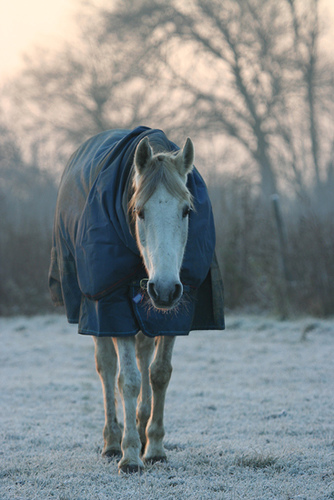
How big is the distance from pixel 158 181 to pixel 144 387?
168 cm

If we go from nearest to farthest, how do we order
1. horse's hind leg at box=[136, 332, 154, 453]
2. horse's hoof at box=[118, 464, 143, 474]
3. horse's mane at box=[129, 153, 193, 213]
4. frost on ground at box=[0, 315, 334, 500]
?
1. frost on ground at box=[0, 315, 334, 500]
2. horse's mane at box=[129, 153, 193, 213]
3. horse's hoof at box=[118, 464, 143, 474]
4. horse's hind leg at box=[136, 332, 154, 453]

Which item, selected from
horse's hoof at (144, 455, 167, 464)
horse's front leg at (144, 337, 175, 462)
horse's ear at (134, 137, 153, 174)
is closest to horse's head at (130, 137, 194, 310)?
horse's ear at (134, 137, 153, 174)

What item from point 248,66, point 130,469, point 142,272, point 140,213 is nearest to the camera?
point 140,213

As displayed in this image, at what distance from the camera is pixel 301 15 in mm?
17750

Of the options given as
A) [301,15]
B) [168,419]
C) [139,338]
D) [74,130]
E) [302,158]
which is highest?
[301,15]

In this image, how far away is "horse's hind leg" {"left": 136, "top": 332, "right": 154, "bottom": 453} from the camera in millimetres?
3945

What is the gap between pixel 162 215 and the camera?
119 inches

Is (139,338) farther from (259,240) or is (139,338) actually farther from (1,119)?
(1,119)

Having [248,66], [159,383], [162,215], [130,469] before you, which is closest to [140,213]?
[162,215]

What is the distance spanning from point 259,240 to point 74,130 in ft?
34.9

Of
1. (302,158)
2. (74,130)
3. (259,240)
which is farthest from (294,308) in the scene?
(74,130)

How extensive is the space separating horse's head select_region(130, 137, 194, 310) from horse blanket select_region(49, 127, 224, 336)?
24 cm

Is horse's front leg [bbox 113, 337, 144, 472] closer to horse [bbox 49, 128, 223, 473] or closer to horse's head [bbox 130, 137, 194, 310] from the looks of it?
horse [bbox 49, 128, 223, 473]

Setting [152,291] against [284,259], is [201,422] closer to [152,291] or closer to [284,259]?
[152,291]
